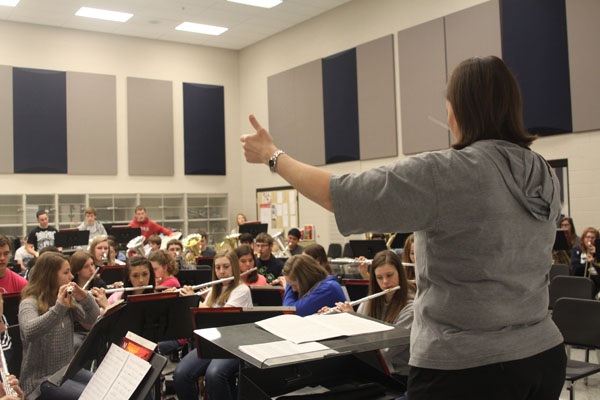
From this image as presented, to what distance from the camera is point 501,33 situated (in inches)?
361

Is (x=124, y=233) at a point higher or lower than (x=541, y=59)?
lower

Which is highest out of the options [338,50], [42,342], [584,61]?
[338,50]

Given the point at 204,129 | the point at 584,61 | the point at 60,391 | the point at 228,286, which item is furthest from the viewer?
the point at 204,129

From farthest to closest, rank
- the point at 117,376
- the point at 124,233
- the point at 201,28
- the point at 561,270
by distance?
the point at 201,28
the point at 124,233
the point at 561,270
the point at 117,376

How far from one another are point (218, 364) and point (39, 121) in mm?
→ 9995

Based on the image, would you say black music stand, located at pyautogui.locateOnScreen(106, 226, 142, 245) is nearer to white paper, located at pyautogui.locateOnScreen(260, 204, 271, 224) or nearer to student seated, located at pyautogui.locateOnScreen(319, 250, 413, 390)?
white paper, located at pyautogui.locateOnScreen(260, 204, 271, 224)

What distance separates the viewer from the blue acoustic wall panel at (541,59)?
845 centimetres

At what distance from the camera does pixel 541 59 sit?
8.66m

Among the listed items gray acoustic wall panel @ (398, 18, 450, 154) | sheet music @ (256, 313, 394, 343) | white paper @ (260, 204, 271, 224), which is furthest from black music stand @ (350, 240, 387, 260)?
sheet music @ (256, 313, 394, 343)

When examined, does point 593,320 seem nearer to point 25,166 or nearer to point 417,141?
point 417,141

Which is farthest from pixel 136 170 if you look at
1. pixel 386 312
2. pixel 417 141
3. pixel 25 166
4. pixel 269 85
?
pixel 386 312

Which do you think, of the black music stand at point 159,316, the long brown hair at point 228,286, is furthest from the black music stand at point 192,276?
the black music stand at point 159,316

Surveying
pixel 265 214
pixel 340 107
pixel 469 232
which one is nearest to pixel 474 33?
pixel 340 107

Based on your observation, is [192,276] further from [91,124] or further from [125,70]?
[125,70]
